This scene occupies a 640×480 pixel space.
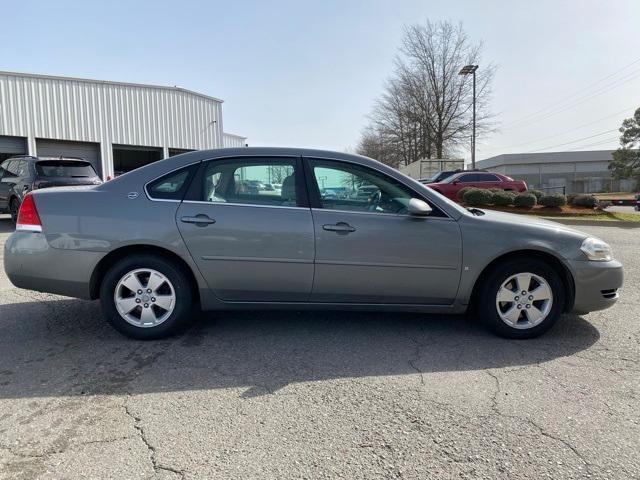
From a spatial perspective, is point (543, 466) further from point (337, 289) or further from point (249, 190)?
point (249, 190)

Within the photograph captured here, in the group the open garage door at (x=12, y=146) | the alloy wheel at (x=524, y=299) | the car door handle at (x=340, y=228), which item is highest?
the open garage door at (x=12, y=146)

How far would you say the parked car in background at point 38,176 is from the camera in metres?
10.8

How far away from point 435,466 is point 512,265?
2185mm

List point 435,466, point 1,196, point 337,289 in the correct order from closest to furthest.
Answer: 1. point 435,466
2. point 337,289
3. point 1,196

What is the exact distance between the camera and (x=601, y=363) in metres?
3.52

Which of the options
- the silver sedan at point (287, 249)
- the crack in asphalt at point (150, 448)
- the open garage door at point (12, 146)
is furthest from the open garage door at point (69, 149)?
the crack in asphalt at point (150, 448)

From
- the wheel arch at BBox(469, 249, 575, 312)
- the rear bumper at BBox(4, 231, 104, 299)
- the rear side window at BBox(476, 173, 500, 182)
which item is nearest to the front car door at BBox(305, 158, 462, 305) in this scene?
the wheel arch at BBox(469, 249, 575, 312)

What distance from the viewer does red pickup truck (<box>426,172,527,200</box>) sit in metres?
21.7

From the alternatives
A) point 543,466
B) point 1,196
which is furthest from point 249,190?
point 1,196

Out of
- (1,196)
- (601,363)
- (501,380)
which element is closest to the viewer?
(501,380)

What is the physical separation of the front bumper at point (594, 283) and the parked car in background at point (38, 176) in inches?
418

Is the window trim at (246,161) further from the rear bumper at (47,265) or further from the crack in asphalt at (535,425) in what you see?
the crack in asphalt at (535,425)

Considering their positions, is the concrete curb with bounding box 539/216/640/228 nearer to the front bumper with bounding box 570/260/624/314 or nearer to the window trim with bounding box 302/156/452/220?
the front bumper with bounding box 570/260/624/314

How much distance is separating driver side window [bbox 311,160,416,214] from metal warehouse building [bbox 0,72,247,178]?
76.9 feet
